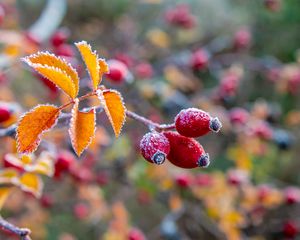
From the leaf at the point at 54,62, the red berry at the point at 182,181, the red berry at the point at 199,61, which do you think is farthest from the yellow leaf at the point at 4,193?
the red berry at the point at 199,61

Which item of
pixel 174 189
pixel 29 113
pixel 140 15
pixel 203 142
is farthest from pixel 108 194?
pixel 29 113

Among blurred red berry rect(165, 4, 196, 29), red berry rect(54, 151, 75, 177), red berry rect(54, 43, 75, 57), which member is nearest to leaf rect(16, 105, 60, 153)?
red berry rect(54, 151, 75, 177)

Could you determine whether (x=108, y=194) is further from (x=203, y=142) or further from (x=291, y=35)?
(x=291, y=35)

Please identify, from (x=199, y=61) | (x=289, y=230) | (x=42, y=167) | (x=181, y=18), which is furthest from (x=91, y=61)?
(x=181, y=18)

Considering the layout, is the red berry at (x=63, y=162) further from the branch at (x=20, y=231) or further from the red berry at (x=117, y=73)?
the branch at (x=20, y=231)

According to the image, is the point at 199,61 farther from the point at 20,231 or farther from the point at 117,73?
the point at 20,231
